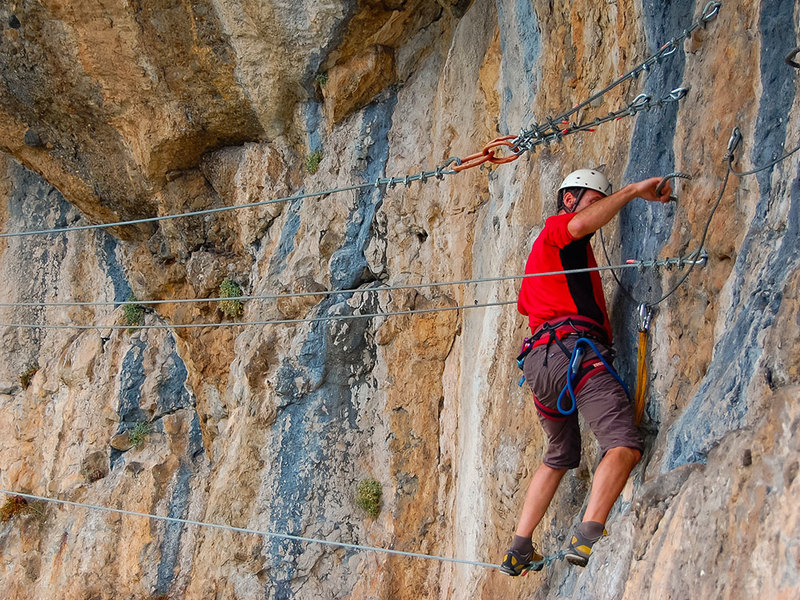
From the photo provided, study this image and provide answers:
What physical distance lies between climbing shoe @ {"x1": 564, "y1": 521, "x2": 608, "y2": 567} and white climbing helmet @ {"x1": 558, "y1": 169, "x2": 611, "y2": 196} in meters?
1.97

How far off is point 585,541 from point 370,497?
4.05m

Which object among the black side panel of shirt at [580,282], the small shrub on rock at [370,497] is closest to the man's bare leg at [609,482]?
the black side panel of shirt at [580,282]

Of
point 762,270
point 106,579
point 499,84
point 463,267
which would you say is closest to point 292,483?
point 463,267

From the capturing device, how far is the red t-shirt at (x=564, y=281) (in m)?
4.18

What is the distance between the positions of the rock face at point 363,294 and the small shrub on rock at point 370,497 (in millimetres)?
95

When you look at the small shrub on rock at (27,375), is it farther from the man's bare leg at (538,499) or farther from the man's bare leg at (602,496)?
the man's bare leg at (602,496)

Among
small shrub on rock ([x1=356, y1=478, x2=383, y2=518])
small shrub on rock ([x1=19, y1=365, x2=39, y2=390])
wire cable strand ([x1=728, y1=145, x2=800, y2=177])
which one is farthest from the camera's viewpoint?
small shrub on rock ([x1=19, y1=365, x2=39, y2=390])

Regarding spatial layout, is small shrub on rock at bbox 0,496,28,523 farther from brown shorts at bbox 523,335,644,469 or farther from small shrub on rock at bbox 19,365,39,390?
brown shorts at bbox 523,335,644,469

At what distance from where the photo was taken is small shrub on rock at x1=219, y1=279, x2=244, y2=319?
30.8 ft

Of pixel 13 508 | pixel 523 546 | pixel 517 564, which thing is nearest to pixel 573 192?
pixel 523 546

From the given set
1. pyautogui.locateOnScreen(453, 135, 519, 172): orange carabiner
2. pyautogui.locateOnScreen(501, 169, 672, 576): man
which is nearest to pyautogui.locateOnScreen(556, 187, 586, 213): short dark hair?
pyautogui.locateOnScreen(501, 169, 672, 576): man

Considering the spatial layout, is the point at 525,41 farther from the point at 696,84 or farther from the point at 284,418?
the point at 284,418

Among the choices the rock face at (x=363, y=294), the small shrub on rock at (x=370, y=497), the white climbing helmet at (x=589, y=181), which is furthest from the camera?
the small shrub on rock at (x=370, y=497)

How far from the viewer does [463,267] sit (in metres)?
7.20
